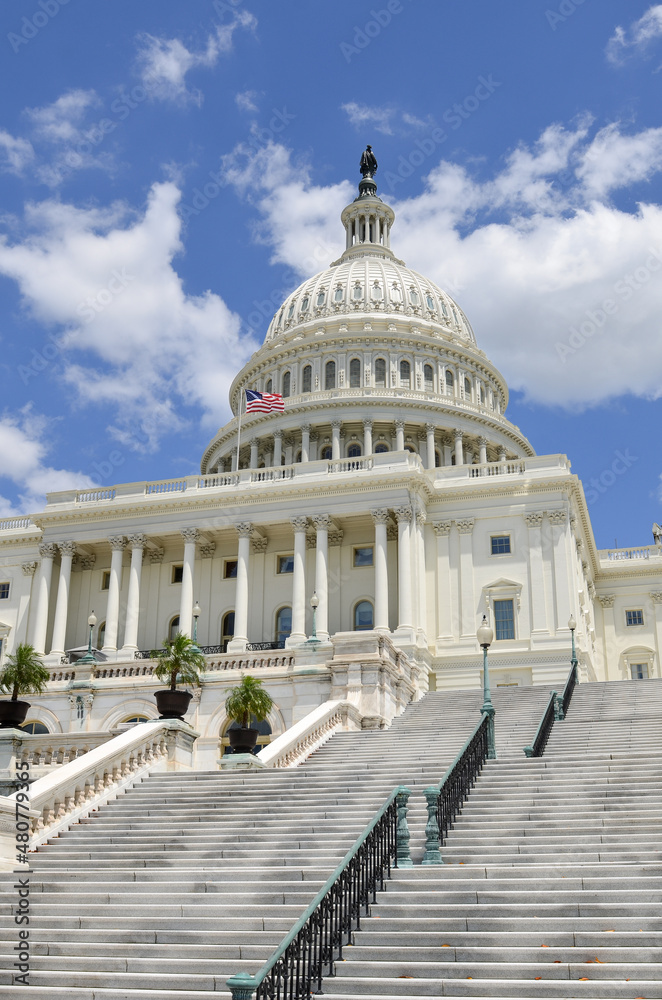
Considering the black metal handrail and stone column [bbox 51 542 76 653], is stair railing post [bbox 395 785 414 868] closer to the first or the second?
the black metal handrail

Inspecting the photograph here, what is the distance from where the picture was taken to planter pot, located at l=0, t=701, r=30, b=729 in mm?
26875

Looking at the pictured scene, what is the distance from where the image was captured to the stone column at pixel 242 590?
54594mm

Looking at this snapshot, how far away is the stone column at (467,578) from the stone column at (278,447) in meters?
25.2

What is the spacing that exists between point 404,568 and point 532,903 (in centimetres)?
3980

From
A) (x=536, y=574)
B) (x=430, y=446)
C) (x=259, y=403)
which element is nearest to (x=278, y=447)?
(x=430, y=446)

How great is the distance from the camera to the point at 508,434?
84812 mm

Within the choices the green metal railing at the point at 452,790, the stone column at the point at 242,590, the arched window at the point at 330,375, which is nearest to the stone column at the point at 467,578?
the stone column at the point at 242,590

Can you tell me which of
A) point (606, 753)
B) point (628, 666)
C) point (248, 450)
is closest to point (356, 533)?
point (628, 666)

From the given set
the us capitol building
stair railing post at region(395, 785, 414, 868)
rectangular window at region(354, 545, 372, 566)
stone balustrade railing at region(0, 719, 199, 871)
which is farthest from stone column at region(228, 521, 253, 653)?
stair railing post at region(395, 785, 414, 868)

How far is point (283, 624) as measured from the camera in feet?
191

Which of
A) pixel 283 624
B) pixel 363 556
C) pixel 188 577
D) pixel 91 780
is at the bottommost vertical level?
pixel 91 780

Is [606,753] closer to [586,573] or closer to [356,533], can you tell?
[356,533]

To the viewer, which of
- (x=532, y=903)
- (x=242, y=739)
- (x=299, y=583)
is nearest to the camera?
(x=532, y=903)

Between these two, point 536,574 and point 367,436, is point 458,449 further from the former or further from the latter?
point 536,574
